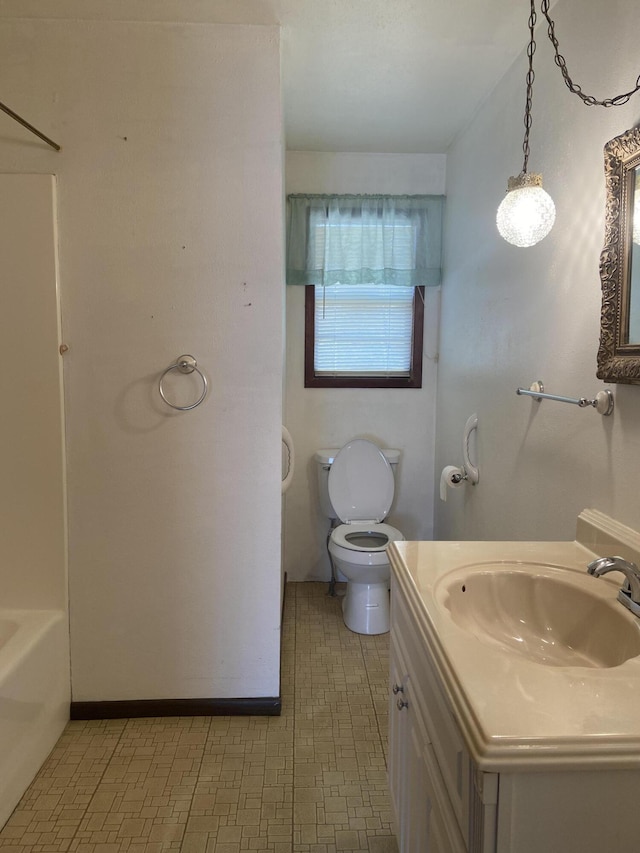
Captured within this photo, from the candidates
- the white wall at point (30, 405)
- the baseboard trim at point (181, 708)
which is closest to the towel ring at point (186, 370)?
the white wall at point (30, 405)

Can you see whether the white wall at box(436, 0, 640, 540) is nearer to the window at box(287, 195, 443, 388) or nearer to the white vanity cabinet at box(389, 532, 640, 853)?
the window at box(287, 195, 443, 388)

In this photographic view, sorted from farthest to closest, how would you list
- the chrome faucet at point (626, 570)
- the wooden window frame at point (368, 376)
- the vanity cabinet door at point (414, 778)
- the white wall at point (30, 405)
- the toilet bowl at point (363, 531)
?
the wooden window frame at point (368, 376), the toilet bowl at point (363, 531), the white wall at point (30, 405), the chrome faucet at point (626, 570), the vanity cabinet door at point (414, 778)

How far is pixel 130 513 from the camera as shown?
198cm

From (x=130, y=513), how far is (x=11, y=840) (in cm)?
96

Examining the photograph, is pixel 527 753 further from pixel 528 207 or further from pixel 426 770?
pixel 528 207

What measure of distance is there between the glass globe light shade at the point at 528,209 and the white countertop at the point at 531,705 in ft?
3.05

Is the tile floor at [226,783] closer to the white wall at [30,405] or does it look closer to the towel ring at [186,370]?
the white wall at [30,405]

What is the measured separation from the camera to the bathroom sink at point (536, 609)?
44.3 inches

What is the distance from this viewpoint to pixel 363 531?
2848 mm

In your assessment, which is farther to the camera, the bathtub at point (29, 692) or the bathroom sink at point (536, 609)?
the bathtub at point (29, 692)

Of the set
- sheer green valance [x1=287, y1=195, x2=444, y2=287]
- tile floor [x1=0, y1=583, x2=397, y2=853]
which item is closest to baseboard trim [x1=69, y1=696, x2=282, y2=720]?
tile floor [x1=0, y1=583, x2=397, y2=853]

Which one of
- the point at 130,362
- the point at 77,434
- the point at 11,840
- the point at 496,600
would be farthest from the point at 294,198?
the point at 11,840

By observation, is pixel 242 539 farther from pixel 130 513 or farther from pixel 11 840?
pixel 11 840

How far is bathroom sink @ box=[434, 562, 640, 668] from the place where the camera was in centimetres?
112
